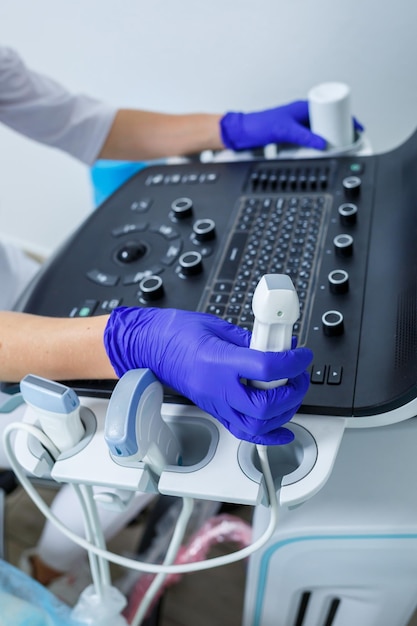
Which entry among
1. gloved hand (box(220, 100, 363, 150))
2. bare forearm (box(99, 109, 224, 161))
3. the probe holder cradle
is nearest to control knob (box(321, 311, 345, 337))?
the probe holder cradle

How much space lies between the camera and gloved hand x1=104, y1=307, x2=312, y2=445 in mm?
595

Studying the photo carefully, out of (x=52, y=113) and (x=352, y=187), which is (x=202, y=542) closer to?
(x=352, y=187)

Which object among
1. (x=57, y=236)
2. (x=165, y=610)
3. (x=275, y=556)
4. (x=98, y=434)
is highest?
(x=98, y=434)

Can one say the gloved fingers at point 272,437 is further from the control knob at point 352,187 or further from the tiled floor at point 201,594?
the tiled floor at point 201,594

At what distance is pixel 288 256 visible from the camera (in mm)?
830

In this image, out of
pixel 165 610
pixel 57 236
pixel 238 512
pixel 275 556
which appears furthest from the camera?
pixel 57 236

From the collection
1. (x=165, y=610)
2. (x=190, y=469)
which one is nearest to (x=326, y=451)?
(x=190, y=469)

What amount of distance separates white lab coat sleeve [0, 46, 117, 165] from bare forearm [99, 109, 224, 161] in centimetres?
2

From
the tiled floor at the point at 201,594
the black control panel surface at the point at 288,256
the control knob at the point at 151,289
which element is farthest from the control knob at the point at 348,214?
the tiled floor at the point at 201,594

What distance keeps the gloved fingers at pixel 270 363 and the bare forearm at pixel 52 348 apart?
0.19 meters

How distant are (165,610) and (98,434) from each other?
0.72 meters

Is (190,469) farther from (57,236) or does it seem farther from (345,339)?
(57,236)

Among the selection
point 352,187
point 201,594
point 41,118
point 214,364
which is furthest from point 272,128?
point 201,594

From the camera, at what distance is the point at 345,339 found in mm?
717
